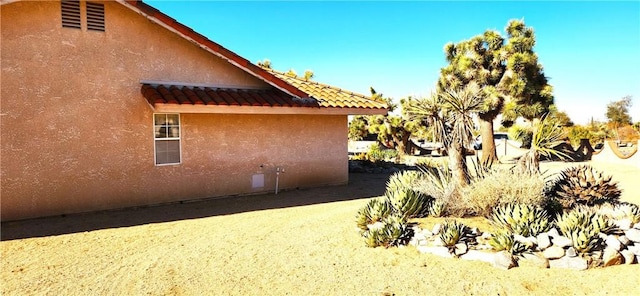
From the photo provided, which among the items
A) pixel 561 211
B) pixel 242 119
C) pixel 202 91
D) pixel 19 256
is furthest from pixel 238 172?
pixel 561 211

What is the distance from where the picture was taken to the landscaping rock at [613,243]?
6.09 m

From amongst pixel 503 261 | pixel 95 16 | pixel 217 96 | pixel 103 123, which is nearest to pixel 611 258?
pixel 503 261

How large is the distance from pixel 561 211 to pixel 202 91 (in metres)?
9.07

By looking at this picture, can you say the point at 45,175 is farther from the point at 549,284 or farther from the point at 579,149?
the point at 579,149

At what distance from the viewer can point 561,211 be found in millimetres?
7699

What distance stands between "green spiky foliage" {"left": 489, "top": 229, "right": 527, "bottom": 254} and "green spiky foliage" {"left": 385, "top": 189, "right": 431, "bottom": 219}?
1.65 m

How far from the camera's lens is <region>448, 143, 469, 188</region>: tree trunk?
27.7 ft

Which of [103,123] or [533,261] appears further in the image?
[103,123]

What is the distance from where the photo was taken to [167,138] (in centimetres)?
1051

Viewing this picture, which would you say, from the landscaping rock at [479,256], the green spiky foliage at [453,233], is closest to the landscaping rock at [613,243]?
the landscaping rock at [479,256]

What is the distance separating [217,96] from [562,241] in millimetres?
8520

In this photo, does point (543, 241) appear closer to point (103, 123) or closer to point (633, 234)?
point (633, 234)

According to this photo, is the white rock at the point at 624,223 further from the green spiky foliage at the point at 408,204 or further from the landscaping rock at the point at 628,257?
the green spiky foliage at the point at 408,204

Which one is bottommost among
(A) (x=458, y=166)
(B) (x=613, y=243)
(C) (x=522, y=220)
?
(B) (x=613, y=243)
